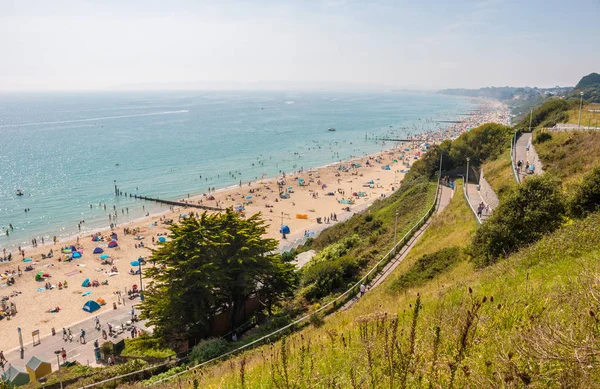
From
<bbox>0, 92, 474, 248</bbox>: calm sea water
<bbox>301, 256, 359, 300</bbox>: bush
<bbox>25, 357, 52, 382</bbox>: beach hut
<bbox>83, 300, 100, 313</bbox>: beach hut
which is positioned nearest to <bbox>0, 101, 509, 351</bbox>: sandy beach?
<bbox>83, 300, 100, 313</bbox>: beach hut

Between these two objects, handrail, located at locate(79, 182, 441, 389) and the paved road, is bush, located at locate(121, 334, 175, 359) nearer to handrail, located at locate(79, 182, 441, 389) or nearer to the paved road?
handrail, located at locate(79, 182, 441, 389)

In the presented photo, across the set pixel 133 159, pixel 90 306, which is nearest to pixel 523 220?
pixel 90 306

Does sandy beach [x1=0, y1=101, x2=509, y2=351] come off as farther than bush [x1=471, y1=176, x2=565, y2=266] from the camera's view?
Yes

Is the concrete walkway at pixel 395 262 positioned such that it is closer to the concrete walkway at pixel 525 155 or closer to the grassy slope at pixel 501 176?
A: the grassy slope at pixel 501 176

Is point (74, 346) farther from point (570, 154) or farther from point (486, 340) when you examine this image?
point (570, 154)

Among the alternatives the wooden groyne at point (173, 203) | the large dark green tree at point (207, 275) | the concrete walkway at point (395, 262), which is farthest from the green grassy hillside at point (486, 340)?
the wooden groyne at point (173, 203)

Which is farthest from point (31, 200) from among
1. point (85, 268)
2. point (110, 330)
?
point (110, 330)
